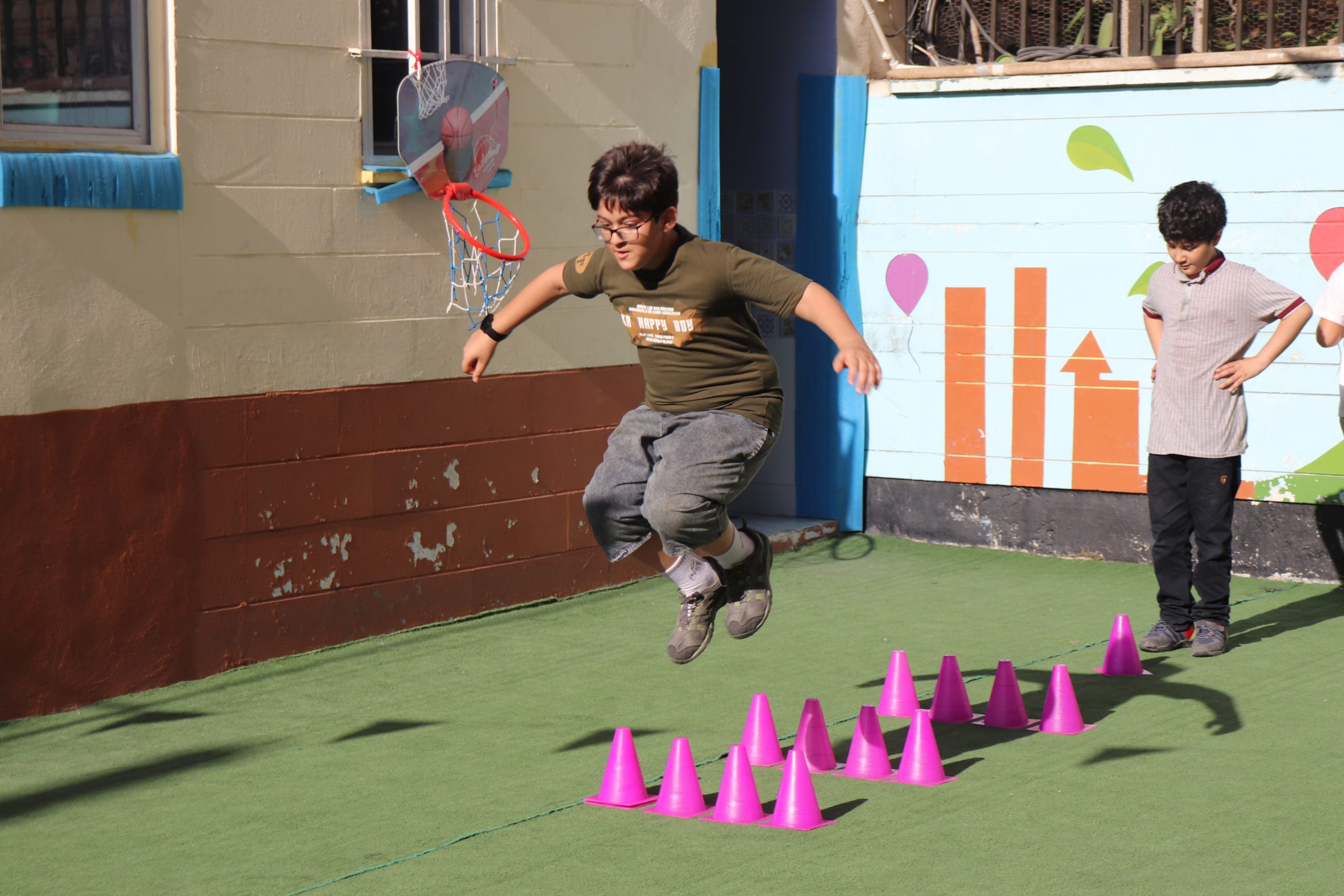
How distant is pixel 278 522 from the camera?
7734 millimetres

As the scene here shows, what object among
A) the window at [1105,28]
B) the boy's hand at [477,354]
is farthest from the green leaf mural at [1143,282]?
the boy's hand at [477,354]

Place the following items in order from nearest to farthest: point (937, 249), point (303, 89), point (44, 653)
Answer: point (44, 653) → point (303, 89) → point (937, 249)

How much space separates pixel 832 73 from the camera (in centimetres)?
1058

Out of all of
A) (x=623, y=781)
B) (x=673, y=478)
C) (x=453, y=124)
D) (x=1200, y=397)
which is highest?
(x=453, y=124)

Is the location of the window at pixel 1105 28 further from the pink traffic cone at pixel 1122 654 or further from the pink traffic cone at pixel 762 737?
the pink traffic cone at pixel 762 737

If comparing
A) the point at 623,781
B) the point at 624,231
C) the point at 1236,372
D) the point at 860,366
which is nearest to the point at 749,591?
the point at 623,781

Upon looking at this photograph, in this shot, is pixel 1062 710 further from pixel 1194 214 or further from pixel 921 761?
pixel 1194 214

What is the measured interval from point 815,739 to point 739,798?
603mm

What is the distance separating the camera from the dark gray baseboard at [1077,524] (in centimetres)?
916

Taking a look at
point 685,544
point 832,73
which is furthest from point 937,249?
point 685,544

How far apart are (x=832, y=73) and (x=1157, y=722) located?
5.54 metres

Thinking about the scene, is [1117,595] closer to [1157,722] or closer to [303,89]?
[1157,722]

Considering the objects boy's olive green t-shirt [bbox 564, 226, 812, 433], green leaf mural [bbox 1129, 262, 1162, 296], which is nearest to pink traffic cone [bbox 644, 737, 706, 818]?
boy's olive green t-shirt [bbox 564, 226, 812, 433]

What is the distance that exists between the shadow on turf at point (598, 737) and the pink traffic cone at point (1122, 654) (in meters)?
2.10
